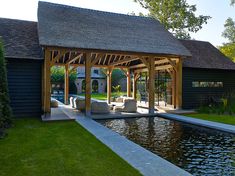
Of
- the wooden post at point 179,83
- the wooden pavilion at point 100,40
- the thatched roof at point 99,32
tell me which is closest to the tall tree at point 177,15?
the wooden pavilion at point 100,40

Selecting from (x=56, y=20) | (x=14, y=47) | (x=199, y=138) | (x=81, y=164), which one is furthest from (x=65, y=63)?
(x=81, y=164)

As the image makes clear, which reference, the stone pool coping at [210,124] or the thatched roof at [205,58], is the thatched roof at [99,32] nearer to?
the thatched roof at [205,58]

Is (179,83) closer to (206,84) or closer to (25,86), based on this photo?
(206,84)

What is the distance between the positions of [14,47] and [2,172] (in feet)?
27.1

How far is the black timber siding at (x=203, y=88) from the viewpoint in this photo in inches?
607

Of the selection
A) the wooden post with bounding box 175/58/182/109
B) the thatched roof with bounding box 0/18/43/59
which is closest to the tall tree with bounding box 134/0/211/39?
the wooden post with bounding box 175/58/182/109

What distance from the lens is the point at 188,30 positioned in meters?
28.1

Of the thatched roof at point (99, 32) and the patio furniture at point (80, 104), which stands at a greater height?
the thatched roof at point (99, 32)

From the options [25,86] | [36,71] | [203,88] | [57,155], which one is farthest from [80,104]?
[203,88]

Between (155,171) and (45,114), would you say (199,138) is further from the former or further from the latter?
(45,114)

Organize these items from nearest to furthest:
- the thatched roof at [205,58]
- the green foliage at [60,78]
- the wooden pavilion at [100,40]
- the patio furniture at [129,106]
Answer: the wooden pavilion at [100,40]
the patio furniture at [129,106]
the thatched roof at [205,58]
the green foliage at [60,78]

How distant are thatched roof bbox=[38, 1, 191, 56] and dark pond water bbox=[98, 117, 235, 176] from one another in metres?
4.19

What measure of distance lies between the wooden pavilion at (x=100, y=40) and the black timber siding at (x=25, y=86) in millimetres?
681

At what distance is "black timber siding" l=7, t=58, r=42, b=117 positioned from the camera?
11070 millimetres
